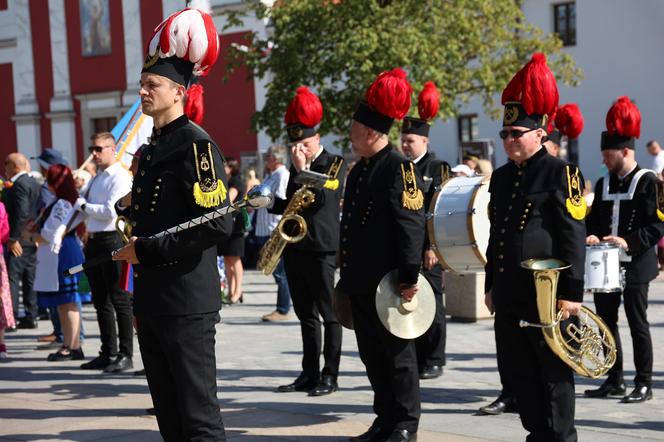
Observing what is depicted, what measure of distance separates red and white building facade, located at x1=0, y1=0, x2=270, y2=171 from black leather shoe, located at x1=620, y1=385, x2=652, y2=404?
27.9 metres

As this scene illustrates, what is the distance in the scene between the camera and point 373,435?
267 inches

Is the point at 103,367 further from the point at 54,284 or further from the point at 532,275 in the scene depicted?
the point at 532,275

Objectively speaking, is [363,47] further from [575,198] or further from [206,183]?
[206,183]

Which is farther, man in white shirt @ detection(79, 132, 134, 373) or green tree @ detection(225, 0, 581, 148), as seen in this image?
green tree @ detection(225, 0, 581, 148)

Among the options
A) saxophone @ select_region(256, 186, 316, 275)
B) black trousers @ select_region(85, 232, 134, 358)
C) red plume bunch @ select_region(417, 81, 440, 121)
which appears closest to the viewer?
saxophone @ select_region(256, 186, 316, 275)

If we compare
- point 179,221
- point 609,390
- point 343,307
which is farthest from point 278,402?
point 179,221

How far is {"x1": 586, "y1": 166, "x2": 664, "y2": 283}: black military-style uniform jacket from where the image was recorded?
7.78 metres

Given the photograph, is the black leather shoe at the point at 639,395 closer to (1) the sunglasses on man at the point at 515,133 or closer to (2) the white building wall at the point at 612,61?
(1) the sunglasses on man at the point at 515,133

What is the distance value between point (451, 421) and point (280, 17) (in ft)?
55.6

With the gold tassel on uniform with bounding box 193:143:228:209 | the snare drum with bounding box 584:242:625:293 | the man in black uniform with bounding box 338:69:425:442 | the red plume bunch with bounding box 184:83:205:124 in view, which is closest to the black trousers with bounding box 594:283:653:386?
the snare drum with bounding box 584:242:625:293

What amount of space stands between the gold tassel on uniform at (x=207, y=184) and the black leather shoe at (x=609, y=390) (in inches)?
158

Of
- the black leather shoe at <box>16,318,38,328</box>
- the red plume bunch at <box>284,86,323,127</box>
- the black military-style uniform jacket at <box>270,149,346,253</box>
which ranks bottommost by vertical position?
the black leather shoe at <box>16,318,38,328</box>

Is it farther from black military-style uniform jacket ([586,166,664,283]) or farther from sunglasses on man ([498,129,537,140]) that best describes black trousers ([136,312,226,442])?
black military-style uniform jacket ([586,166,664,283])

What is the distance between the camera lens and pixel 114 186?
9.70 metres
